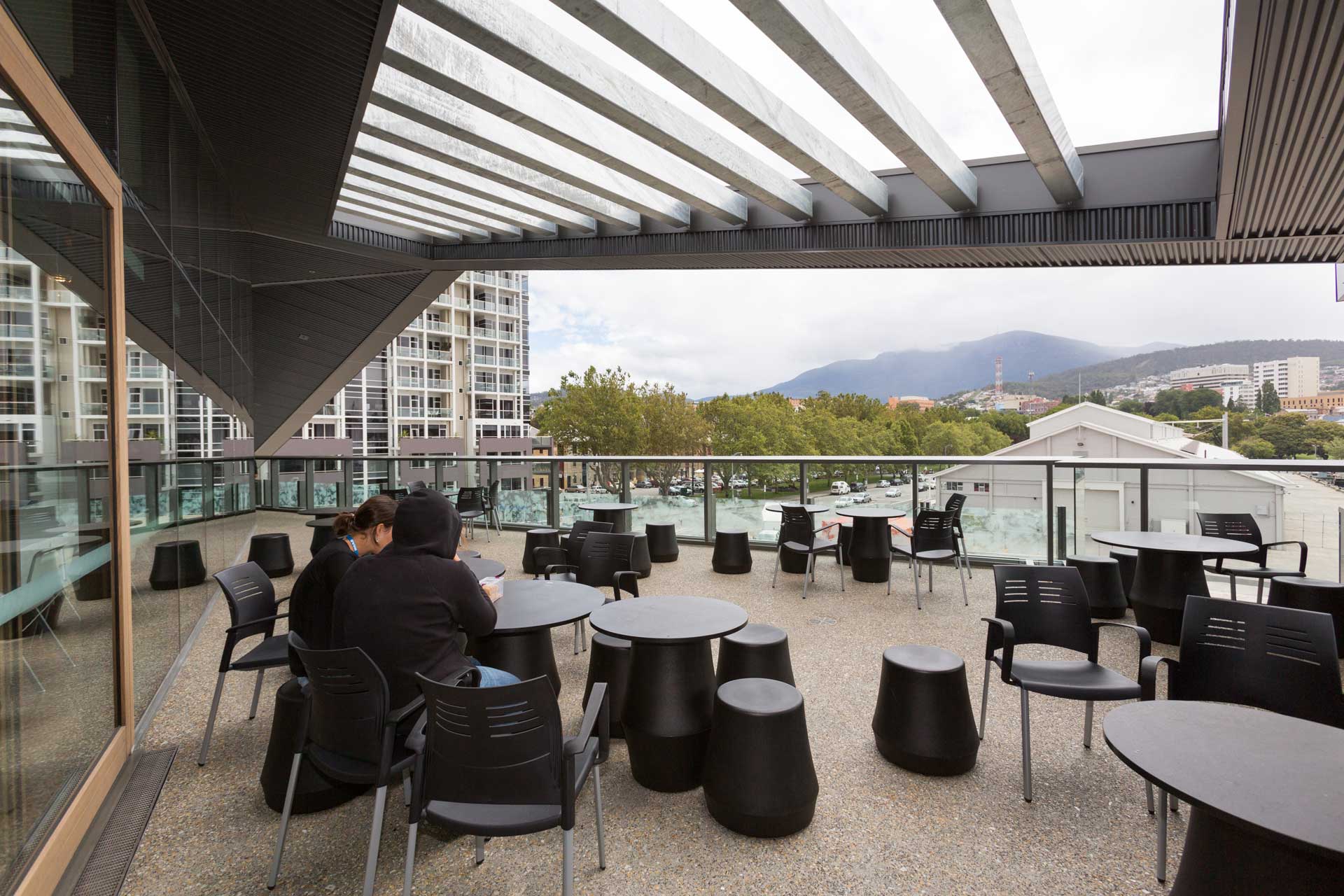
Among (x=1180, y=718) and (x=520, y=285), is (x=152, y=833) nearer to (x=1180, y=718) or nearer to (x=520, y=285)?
(x=1180, y=718)

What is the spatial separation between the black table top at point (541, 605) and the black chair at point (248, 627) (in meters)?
1.15

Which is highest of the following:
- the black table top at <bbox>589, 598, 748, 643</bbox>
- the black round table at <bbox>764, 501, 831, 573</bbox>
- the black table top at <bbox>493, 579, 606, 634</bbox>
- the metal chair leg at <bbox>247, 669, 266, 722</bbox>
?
the black table top at <bbox>493, 579, 606, 634</bbox>

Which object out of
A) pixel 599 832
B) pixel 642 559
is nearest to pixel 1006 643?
pixel 599 832

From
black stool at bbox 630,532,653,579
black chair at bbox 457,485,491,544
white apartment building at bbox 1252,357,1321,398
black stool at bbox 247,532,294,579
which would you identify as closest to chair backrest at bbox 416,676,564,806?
black stool at bbox 630,532,653,579

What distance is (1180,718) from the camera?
2.26 metres

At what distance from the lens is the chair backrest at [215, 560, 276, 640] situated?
3.73 meters

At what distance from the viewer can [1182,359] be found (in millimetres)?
77688

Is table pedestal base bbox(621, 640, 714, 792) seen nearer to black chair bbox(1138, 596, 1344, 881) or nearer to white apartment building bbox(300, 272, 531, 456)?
black chair bbox(1138, 596, 1344, 881)

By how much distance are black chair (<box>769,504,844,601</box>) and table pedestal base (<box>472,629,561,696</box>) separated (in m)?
3.65

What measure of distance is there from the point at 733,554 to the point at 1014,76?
5.55 metres

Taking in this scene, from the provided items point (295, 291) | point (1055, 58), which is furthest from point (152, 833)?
point (295, 291)

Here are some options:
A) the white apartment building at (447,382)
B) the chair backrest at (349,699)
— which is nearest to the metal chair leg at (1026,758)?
the chair backrest at (349,699)

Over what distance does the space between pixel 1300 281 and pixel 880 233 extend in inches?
5372

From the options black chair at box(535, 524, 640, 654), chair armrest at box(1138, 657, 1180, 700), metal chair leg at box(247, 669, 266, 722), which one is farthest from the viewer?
black chair at box(535, 524, 640, 654)
